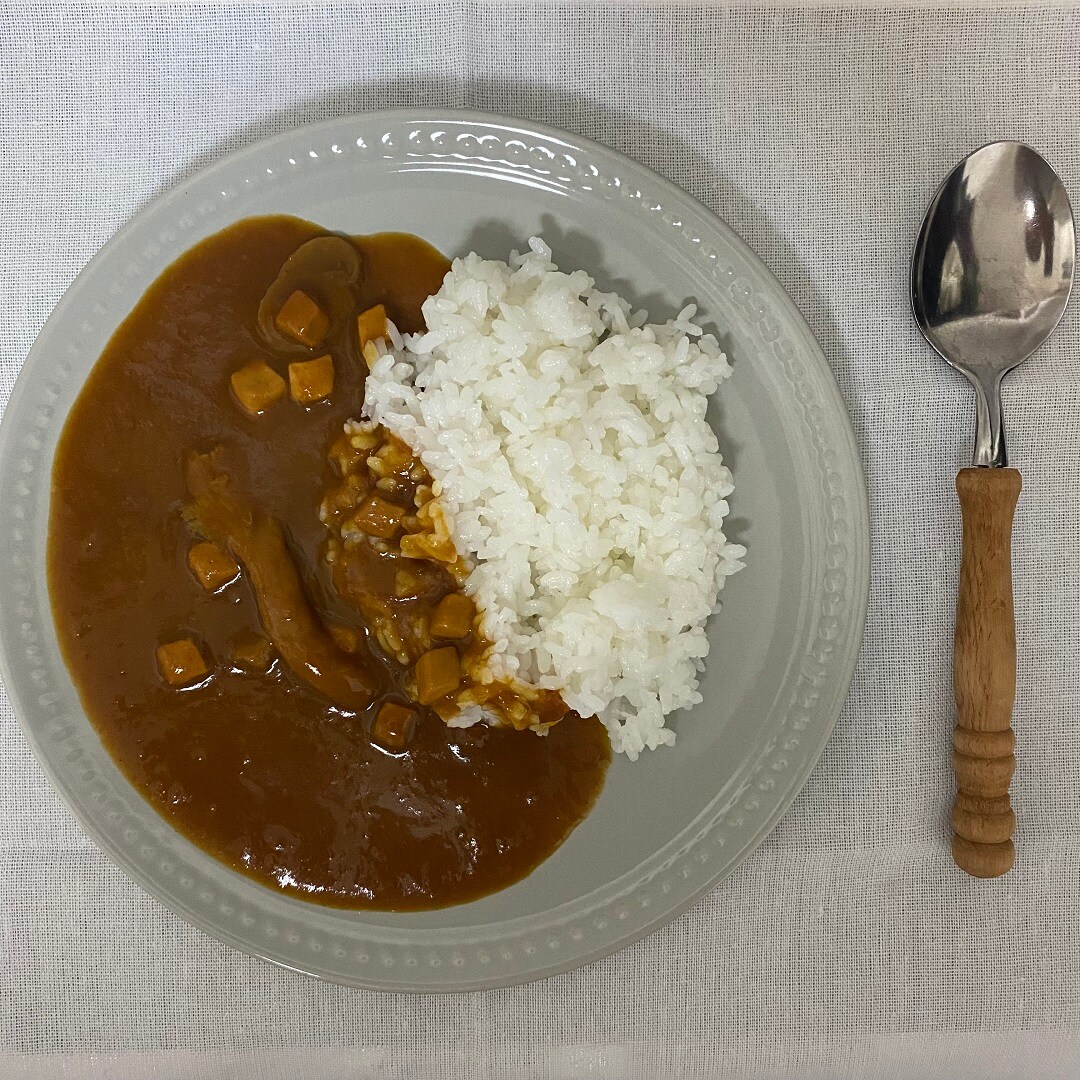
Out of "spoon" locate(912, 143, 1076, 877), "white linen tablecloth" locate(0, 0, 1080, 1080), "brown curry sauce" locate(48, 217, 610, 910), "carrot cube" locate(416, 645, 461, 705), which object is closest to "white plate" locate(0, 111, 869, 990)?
"brown curry sauce" locate(48, 217, 610, 910)

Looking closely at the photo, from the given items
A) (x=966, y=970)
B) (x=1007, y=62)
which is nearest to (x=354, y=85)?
(x=1007, y=62)

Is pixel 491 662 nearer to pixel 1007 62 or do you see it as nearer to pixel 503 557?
pixel 503 557

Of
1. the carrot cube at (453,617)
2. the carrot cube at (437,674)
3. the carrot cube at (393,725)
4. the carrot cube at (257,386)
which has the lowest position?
the carrot cube at (393,725)

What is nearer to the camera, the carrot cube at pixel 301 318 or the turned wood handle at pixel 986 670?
the carrot cube at pixel 301 318

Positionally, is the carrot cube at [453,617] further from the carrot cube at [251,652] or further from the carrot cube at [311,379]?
the carrot cube at [311,379]

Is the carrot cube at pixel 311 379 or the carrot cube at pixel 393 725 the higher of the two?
the carrot cube at pixel 311 379

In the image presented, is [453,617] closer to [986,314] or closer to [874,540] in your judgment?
[874,540]

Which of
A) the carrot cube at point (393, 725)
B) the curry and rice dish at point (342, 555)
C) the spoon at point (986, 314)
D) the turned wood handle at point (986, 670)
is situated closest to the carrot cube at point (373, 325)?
the curry and rice dish at point (342, 555)

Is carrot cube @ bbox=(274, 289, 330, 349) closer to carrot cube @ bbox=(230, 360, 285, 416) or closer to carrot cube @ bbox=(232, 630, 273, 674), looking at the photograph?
carrot cube @ bbox=(230, 360, 285, 416)
